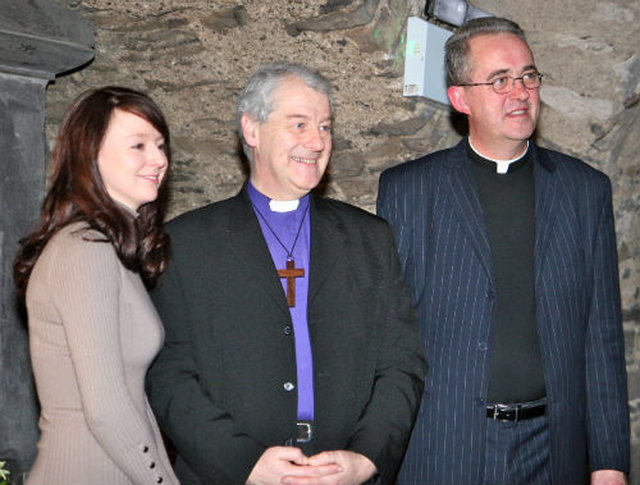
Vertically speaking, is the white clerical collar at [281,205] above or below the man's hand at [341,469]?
above

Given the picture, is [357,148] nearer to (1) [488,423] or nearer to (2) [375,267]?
(2) [375,267]

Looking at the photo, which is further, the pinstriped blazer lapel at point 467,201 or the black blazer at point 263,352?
the pinstriped blazer lapel at point 467,201

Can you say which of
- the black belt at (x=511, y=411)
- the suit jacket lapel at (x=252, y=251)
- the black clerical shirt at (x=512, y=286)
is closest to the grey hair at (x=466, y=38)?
the black clerical shirt at (x=512, y=286)

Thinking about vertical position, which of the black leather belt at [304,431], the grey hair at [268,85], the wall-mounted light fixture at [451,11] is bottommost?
the black leather belt at [304,431]

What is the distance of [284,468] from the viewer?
2115 millimetres

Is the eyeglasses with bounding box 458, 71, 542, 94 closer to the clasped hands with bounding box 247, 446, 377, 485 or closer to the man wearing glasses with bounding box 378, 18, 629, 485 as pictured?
the man wearing glasses with bounding box 378, 18, 629, 485

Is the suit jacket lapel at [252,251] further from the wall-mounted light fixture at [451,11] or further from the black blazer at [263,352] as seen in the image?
the wall-mounted light fixture at [451,11]

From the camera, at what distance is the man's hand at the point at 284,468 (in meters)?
2.10

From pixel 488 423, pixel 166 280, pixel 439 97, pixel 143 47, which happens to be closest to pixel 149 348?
pixel 166 280

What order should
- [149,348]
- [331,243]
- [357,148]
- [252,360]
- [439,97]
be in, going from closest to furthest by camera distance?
Result: [149,348]
[252,360]
[331,243]
[439,97]
[357,148]

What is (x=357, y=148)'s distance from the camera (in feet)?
12.9

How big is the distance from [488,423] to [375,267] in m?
0.58

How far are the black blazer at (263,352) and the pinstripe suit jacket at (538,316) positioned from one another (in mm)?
140

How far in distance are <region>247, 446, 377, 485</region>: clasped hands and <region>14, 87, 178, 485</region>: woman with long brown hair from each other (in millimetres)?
233
